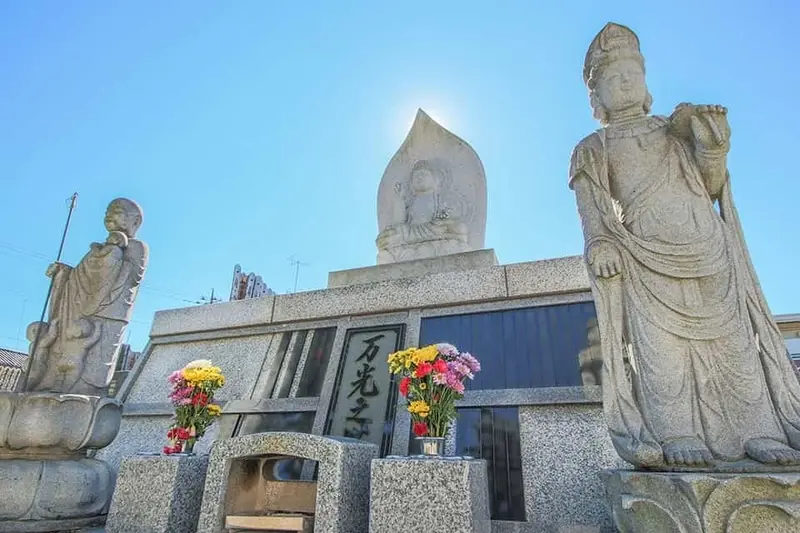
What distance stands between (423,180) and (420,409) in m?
5.02

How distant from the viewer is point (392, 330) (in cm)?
523

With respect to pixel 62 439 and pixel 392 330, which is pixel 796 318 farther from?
pixel 62 439

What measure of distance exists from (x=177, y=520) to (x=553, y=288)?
3900 mm

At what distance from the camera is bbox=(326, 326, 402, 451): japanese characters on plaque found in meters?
4.51

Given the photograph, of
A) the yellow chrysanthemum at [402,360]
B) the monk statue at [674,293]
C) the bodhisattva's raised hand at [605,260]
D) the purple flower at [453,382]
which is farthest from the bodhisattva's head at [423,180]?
the purple flower at [453,382]

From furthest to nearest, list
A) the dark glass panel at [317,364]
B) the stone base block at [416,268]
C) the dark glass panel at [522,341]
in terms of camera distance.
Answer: the stone base block at [416,268] → the dark glass panel at [317,364] → the dark glass panel at [522,341]

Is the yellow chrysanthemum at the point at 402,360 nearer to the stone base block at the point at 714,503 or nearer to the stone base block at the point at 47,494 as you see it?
the stone base block at the point at 714,503

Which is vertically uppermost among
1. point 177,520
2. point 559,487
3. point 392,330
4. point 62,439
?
point 392,330

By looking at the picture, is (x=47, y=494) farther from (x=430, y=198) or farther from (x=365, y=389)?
(x=430, y=198)

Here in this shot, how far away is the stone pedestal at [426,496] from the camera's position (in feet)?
8.73

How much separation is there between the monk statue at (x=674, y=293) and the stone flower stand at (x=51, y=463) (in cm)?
437

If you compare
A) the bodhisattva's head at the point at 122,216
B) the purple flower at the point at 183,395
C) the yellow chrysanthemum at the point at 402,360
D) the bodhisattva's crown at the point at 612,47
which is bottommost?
the purple flower at the point at 183,395

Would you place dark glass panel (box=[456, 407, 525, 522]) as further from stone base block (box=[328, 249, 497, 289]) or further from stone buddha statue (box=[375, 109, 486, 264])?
stone buddha statue (box=[375, 109, 486, 264])

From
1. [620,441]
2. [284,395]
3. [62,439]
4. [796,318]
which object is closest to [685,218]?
[620,441]
